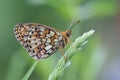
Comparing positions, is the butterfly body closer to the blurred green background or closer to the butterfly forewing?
the butterfly forewing

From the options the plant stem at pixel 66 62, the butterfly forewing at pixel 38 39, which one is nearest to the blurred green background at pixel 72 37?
the plant stem at pixel 66 62

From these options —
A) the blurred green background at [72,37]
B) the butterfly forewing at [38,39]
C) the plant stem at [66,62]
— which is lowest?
the blurred green background at [72,37]

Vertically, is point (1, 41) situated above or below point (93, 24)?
above

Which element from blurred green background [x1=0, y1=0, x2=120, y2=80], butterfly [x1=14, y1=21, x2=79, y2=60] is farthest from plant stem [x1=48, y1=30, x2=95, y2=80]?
butterfly [x1=14, y1=21, x2=79, y2=60]

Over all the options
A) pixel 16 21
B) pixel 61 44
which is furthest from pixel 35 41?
pixel 16 21

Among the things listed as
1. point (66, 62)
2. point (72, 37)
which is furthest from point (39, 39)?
point (72, 37)

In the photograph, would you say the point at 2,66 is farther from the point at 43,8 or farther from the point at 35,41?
the point at 35,41

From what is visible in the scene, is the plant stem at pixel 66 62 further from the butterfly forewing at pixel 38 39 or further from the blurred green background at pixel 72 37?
the butterfly forewing at pixel 38 39
